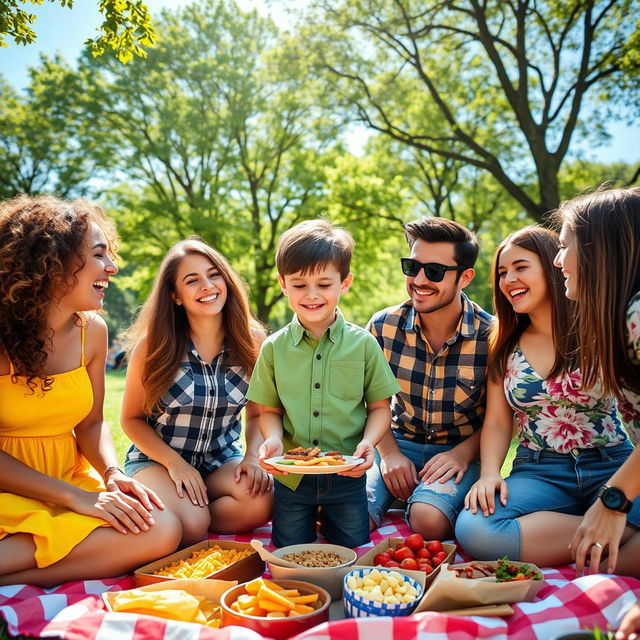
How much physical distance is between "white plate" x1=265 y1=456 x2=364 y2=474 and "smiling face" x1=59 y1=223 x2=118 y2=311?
1492 mm

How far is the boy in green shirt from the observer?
394 cm

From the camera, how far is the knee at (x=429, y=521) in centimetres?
397

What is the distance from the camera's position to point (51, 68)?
74.8 ft

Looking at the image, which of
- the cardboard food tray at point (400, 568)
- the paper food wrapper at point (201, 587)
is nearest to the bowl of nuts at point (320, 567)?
the cardboard food tray at point (400, 568)

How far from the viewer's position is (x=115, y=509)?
347 cm

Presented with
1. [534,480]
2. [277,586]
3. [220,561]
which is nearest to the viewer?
[277,586]

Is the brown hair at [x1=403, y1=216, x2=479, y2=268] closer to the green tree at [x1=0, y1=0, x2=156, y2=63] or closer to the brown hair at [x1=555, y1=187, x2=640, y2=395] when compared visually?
the brown hair at [x1=555, y1=187, x2=640, y2=395]

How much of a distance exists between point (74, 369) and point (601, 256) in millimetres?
3079

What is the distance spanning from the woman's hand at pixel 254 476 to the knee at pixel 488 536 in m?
1.31

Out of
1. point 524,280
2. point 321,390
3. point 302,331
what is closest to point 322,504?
point 321,390

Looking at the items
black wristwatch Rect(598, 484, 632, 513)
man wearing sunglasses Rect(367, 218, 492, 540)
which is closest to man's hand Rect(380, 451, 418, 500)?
man wearing sunglasses Rect(367, 218, 492, 540)

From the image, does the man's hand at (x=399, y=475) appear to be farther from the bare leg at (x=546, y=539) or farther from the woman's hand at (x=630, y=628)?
the woman's hand at (x=630, y=628)

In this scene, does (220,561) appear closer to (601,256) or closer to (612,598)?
(612,598)

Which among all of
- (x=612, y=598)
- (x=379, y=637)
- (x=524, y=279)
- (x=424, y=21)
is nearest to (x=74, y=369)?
(x=379, y=637)
